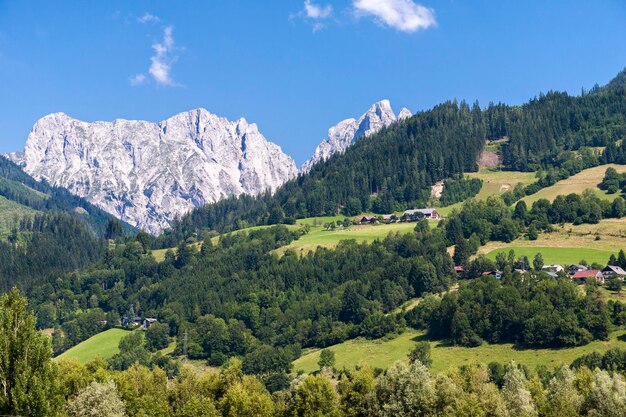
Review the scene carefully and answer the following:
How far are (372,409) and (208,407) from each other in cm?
2103

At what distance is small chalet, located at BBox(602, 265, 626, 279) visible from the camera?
178625 millimetres

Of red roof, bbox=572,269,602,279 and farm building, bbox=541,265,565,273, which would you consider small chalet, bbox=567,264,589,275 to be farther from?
red roof, bbox=572,269,602,279

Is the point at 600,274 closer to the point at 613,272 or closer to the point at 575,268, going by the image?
the point at 613,272

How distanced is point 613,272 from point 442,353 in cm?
5383

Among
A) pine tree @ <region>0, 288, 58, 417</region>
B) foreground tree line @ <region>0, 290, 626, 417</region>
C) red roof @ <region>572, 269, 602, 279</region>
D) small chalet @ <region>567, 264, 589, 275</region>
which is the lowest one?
foreground tree line @ <region>0, 290, 626, 417</region>

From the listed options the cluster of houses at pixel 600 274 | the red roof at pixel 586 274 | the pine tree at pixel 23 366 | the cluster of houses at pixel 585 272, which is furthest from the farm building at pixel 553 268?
the pine tree at pixel 23 366

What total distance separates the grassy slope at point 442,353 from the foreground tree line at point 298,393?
39.4 metres

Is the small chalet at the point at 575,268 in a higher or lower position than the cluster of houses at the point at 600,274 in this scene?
higher

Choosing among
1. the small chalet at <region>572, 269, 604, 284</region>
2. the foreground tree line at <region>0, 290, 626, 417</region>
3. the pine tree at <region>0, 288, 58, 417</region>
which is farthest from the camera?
the small chalet at <region>572, 269, 604, 284</region>

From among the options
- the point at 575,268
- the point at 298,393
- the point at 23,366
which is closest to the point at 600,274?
the point at 575,268

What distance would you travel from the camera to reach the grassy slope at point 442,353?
14488 cm

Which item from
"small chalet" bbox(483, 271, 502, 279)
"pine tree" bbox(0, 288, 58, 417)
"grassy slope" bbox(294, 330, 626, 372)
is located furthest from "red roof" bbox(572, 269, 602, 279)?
"pine tree" bbox(0, 288, 58, 417)

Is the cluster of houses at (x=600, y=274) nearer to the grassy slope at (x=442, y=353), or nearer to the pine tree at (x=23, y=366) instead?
the grassy slope at (x=442, y=353)

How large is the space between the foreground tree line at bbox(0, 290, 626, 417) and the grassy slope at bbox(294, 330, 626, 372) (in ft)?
129
